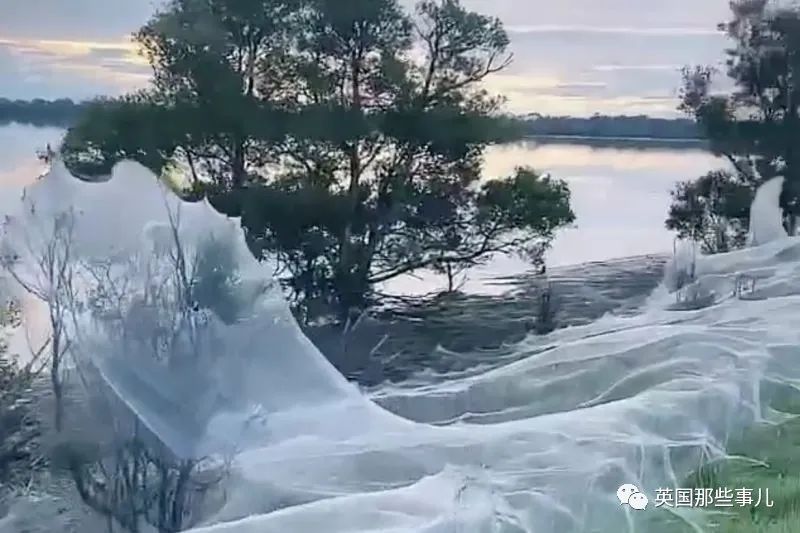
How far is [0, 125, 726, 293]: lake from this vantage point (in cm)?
151

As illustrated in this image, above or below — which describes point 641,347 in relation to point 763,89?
below

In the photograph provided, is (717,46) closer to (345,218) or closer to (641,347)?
(641,347)

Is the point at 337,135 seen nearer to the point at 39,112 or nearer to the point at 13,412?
the point at 39,112

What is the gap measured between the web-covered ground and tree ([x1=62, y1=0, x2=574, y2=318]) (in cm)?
5

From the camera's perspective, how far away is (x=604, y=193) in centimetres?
154

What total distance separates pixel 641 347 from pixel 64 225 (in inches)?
32.9

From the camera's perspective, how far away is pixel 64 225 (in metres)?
1.37

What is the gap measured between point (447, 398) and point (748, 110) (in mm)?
624

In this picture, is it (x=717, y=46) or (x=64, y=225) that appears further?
(x=717, y=46)

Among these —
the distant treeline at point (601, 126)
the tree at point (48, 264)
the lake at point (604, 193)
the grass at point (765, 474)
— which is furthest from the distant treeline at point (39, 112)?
the grass at point (765, 474)

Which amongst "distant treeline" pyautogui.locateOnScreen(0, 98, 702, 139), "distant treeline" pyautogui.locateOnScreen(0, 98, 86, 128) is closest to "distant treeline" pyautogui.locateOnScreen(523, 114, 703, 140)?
"distant treeline" pyautogui.locateOnScreen(0, 98, 702, 139)

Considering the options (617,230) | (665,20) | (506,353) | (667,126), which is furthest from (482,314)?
(665,20)

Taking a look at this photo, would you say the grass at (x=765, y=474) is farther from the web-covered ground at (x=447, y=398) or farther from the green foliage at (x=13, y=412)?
the green foliage at (x=13, y=412)

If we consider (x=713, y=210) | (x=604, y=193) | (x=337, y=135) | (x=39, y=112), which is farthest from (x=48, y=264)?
(x=713, y=210)
